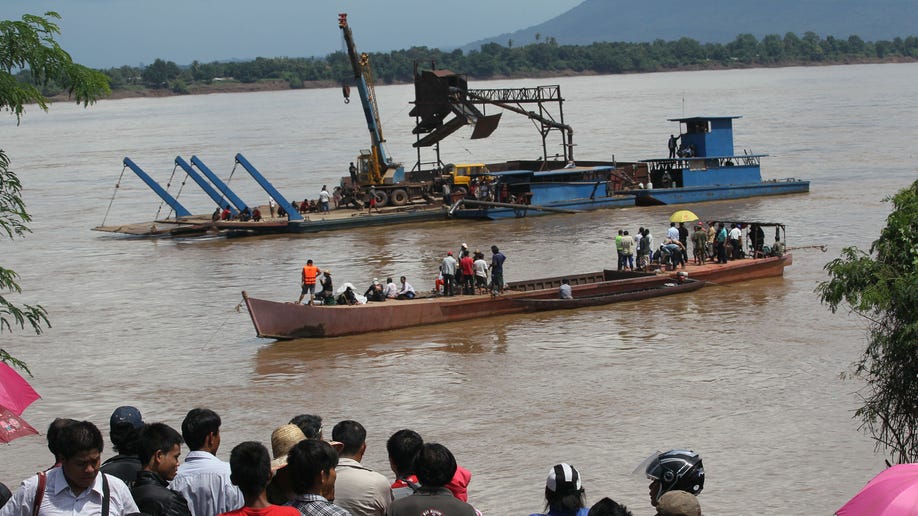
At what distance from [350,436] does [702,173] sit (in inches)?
1497

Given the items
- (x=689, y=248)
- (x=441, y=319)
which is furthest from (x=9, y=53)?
(x=689, y=248)

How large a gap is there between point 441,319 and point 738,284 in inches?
298

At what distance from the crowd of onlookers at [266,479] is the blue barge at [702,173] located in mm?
36980

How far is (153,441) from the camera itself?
693cm

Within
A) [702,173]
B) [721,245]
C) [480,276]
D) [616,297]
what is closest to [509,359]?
[480,276]

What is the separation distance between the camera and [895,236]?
11125 millimetres

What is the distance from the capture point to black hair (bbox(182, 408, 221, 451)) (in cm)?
706

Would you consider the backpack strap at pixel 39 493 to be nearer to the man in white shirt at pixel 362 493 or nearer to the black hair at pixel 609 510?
the man in white shirt at pixel 362 493

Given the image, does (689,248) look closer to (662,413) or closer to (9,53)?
(662,413)

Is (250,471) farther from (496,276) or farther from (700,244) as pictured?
(700,244)

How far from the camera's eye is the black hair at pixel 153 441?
A: 693cm

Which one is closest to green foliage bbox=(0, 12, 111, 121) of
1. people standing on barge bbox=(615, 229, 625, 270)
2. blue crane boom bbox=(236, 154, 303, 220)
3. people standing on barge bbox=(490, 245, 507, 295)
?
people standing on barge bbox=(490, 245, 507, 295)

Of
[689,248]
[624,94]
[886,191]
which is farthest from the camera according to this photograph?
[624,94]

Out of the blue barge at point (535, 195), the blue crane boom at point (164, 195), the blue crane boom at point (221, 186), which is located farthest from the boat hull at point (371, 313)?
the blue crane boom at point (164, 195)
